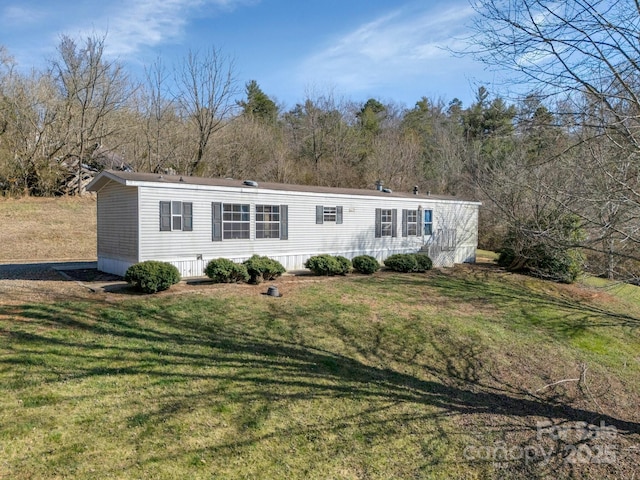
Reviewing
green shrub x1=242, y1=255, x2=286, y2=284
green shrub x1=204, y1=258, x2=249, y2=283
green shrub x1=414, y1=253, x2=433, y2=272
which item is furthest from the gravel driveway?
green shrub x1=414, y1=253, x2=433, y2=272

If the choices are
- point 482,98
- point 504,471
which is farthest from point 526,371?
point 482,98

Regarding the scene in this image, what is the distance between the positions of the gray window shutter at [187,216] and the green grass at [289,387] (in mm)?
2372

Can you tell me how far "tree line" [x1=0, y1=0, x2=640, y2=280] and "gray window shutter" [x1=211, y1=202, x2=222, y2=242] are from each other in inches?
284

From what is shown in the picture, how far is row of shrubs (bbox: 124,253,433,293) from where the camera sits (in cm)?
888

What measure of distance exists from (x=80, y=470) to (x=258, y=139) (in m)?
25.9

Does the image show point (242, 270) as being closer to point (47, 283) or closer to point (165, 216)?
point (165, 216)

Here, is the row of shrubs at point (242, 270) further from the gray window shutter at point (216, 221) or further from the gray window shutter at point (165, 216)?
the gray window shutter at point (165, 216)

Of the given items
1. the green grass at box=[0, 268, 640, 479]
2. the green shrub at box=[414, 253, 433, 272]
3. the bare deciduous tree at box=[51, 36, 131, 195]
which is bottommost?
the green grass at box=[0, 268, 640, 479]

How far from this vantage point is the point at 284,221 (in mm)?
12969

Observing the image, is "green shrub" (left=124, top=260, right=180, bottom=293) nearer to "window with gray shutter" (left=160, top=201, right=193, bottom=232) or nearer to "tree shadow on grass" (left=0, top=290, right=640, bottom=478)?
"tree shadow on grass" (left=0, top=290, right=640, bottom=478)

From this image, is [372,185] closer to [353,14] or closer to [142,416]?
[353,14]

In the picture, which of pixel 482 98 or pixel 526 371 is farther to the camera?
pixel 526 371

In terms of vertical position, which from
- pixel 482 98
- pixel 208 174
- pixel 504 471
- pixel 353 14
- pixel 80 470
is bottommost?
pixel 504 471

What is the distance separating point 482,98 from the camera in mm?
5273
